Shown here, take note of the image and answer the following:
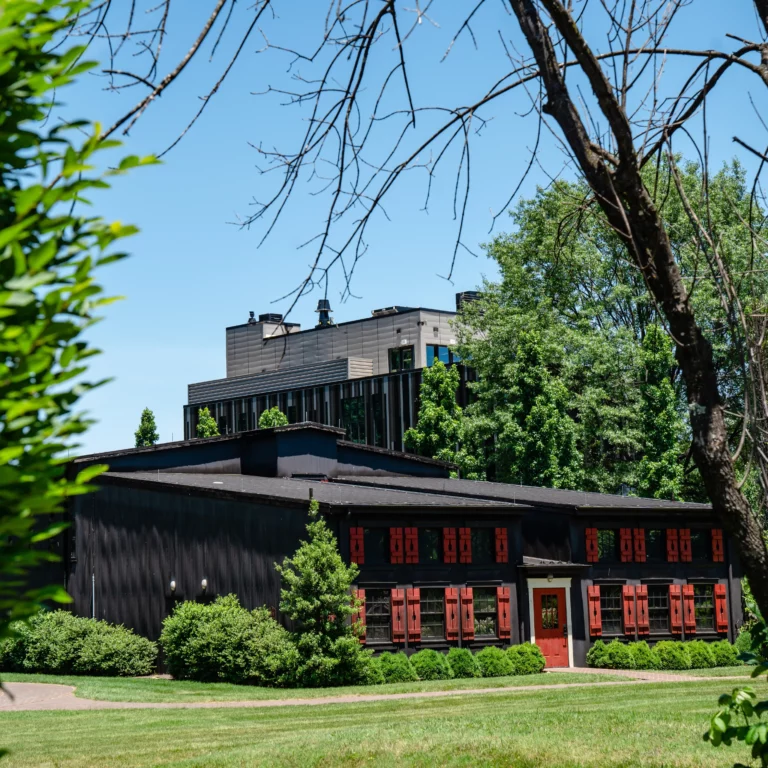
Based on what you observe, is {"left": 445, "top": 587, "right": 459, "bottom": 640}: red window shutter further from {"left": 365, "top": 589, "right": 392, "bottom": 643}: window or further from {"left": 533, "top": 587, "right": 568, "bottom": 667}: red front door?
{"left": 533, "top": 587, "right": 568, "bottom": 667}: red front door

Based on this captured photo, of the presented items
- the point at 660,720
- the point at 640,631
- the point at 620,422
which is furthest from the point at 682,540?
the point at 660,720

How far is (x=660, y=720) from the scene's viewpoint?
666 inches

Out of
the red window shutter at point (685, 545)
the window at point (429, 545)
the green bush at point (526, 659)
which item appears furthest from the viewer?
the red window shutter at point (685, 545)

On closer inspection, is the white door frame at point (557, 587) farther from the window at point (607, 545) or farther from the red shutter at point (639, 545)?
the red shutter at point (639, 545)

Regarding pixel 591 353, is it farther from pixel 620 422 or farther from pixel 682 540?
pixel 682 540

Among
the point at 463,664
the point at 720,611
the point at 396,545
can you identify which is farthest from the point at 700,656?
the point at 396,545

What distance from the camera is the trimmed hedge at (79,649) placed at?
32.8 m

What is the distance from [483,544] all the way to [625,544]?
520cm

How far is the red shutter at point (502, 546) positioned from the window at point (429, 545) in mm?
1958

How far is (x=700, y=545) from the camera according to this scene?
38.0 meters

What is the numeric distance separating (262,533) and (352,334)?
5065cm

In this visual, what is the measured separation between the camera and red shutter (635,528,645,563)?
36594 mm

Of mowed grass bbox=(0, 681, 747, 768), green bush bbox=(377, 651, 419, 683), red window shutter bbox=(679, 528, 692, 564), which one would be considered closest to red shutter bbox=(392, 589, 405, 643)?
green bush bbox=(377, 651, 419, 683)

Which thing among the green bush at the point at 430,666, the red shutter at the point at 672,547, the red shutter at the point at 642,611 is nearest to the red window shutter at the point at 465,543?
the green bush at the point at 430,666
